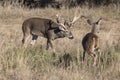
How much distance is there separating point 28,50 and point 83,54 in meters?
1.39

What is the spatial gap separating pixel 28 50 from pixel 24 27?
283 centimetres

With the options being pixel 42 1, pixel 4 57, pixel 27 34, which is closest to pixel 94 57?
pixel 4 57

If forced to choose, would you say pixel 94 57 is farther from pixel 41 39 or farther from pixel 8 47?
pixel 41 39

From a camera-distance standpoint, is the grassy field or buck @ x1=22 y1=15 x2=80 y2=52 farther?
buck @ x1=22 y1=15 x2=80 y2=52

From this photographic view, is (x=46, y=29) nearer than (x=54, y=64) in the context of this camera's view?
No

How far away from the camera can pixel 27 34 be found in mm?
12773

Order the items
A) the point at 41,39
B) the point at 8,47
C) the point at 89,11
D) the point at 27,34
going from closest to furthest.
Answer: the point at 8,47
the point at 27,34
the point at 41,39
the point at 89,11

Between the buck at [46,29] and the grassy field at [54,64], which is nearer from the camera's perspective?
the grassy field at [54,64]

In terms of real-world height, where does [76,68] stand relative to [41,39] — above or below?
above

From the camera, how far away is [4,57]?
9273 mm

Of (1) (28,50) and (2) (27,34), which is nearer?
(1) (28,50)

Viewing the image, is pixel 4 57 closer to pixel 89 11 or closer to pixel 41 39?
pixel 41 39

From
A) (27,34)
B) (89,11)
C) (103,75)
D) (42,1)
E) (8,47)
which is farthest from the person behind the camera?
(42,1)

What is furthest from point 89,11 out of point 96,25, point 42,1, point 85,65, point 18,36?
point 85,65
